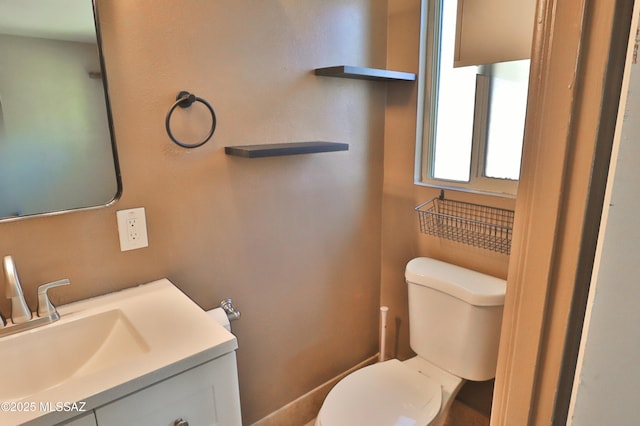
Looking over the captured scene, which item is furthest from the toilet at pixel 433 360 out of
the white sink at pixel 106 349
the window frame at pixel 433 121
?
the white sink at pixel 106 349

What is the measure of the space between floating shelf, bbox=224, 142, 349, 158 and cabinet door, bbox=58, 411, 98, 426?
2.70 ft

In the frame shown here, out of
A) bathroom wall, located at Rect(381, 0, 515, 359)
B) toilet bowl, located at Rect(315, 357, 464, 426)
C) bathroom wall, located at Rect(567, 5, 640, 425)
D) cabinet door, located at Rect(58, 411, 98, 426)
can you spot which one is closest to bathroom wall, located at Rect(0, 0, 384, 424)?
bathroom wall, located at Rect(381, 0, 515, 359)

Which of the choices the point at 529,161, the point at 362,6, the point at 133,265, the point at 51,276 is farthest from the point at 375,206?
the point at 529,161

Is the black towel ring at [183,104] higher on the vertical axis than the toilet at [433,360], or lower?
higher

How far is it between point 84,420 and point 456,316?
4.13 feet

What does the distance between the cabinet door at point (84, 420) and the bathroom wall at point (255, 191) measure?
0.50m

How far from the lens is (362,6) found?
1684 mm

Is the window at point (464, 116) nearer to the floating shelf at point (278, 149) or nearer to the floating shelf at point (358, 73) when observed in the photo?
the floating shelf at point (358, 73)

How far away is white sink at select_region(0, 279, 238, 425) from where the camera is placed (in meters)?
0.79

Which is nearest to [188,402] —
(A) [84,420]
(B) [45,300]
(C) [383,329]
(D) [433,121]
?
(A) [84,420]

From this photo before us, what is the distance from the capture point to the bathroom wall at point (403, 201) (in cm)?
167

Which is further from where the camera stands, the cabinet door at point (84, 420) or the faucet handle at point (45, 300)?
the faucet handle at point (45, 300)

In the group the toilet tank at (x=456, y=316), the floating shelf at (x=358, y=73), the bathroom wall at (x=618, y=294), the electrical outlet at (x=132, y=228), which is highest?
the floating shelf at (x=358, y=73)

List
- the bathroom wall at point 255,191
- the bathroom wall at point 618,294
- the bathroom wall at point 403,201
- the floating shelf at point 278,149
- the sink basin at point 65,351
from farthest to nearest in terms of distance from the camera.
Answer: the bathroom wall at point 403,201 < the floating shelf at point 278,149 < the bathroom wall at point 255,191 < the sink basin at point 65,351 < the bathroom wall at point 618,294
